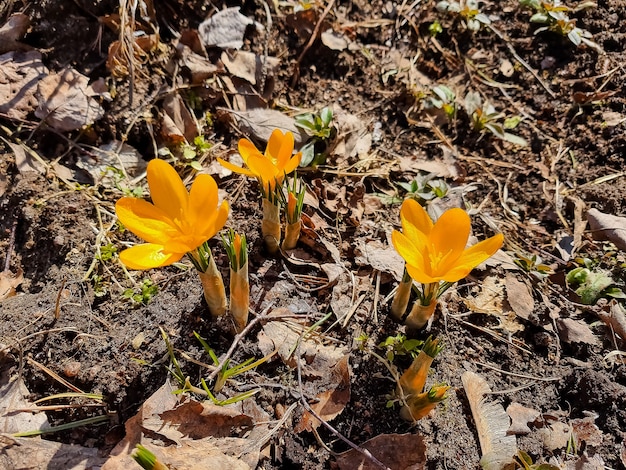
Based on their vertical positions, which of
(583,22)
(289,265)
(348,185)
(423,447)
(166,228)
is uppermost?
(583,22)

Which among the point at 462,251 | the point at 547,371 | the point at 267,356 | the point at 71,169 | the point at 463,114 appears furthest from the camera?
the point at 463,114

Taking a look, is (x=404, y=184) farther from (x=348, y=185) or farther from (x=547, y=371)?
(x=547, y=371)

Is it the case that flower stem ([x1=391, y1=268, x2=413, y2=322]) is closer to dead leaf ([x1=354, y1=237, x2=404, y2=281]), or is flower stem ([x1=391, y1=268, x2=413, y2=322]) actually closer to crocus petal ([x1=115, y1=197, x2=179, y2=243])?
dead leaf ([x1=354, y1=237, x2=404, y2=281])

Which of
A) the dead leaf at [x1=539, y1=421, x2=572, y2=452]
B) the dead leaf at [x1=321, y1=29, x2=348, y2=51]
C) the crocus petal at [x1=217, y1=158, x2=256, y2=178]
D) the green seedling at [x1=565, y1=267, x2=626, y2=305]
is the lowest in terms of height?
the dead leaf at [x1=539, y1=421, x2=572, y2=452]

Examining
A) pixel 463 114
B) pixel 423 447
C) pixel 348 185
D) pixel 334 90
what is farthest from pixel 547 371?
pixel 334 90

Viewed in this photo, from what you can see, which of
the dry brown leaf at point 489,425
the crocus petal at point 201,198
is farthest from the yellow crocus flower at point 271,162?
the dry brown leaf at point 489,425

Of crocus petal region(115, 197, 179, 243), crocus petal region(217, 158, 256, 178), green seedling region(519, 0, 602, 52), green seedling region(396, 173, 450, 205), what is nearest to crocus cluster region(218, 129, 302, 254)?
crocus petal region(217, 158, 256, 178)


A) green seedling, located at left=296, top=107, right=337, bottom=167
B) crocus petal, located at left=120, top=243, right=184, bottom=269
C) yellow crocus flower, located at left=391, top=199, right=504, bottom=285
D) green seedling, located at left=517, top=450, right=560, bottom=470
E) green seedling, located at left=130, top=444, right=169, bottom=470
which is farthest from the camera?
green seedling, located at left=296, top=107, right=337, bottom=167
